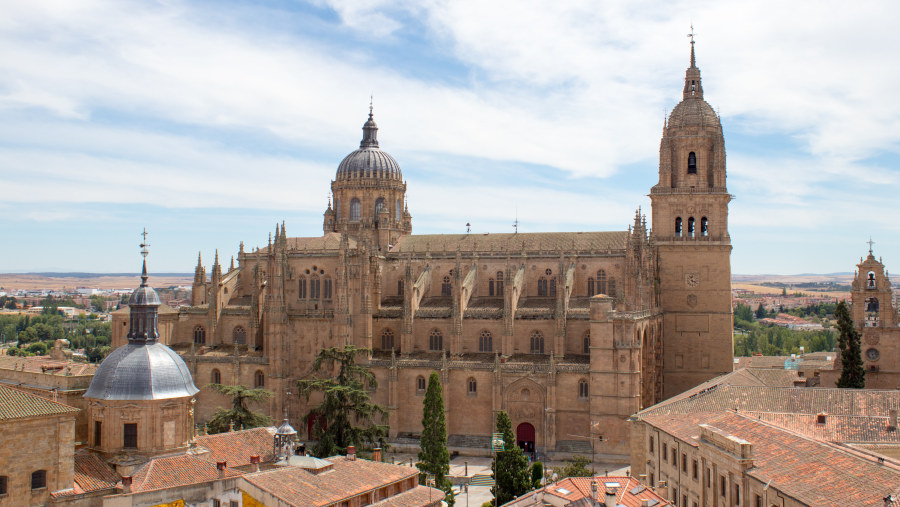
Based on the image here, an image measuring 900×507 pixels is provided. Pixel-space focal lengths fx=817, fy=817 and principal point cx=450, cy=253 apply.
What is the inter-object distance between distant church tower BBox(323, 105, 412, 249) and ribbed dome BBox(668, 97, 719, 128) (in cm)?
2747

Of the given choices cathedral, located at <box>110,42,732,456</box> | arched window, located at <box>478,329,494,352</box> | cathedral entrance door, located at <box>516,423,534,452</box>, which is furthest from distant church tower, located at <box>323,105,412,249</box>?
cathedral entrance door, located at <box>516,423,534,452</box>

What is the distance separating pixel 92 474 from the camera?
3500 cm

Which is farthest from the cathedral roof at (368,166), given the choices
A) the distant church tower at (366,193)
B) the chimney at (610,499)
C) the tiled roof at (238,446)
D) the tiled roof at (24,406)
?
the chimney at (610,499)

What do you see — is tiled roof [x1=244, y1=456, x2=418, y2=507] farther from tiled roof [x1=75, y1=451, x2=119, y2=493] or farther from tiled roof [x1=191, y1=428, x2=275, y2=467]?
tiled roof [x1=75, y1=451, x2=119, y2=493]

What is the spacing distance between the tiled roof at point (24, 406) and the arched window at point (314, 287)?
124 ft

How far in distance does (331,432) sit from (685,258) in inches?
1341

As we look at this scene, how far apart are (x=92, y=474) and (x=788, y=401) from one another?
34836mm

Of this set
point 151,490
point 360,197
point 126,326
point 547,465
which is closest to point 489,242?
point 360,197

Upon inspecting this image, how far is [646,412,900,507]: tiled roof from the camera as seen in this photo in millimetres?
27453

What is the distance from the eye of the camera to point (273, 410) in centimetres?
6600

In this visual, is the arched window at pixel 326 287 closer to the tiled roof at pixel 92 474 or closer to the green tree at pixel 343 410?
the green tree at pixel 343 410

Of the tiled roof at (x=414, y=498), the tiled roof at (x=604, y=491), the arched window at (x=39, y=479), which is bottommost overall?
the tiled roof at (x=414, y=498)

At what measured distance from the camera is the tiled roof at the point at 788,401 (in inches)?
1631

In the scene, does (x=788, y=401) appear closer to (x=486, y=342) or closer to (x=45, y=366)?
(x=486, y=342)
